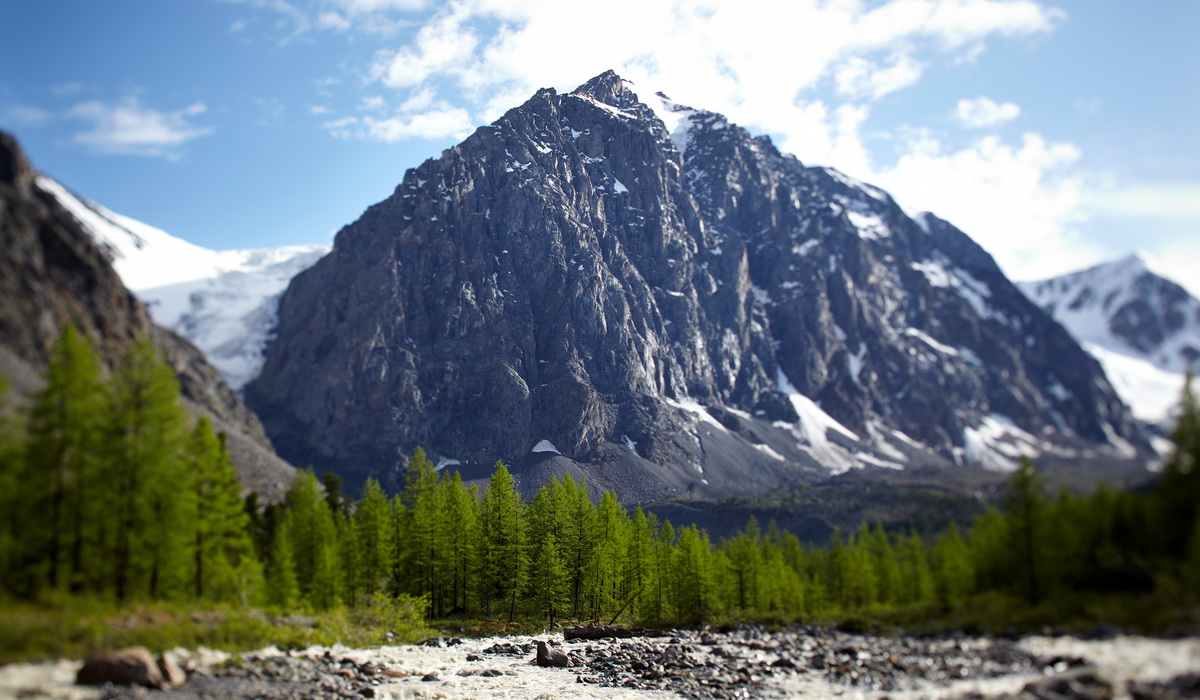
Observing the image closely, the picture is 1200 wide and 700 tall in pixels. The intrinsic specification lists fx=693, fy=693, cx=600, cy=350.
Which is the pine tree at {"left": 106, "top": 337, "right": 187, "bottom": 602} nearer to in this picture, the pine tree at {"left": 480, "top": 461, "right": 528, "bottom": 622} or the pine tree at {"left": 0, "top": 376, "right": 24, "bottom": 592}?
the pine tree at {"left": 0, "top": 376, "right": 24, "bottom": 592}

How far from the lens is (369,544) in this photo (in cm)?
6525

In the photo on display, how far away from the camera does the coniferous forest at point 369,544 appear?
722 inches

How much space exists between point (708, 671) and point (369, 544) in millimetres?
40209

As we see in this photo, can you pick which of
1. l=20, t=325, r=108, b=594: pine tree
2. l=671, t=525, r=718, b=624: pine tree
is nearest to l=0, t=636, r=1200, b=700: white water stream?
l=20, t=325, r=108, b=594: pine tree

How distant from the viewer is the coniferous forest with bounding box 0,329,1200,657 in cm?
1834

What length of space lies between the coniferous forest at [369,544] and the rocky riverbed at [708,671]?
3.64ft

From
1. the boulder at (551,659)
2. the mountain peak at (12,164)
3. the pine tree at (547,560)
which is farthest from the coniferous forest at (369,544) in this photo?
the boulder at (551,659)

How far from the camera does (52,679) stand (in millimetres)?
21453

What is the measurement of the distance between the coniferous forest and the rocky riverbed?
1110mm

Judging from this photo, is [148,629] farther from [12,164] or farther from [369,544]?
[369,544]

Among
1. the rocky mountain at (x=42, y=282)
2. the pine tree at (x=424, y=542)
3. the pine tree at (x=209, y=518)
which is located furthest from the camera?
the pine tree at (x=424, y=542)

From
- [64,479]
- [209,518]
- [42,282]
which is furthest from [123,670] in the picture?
[42,282]

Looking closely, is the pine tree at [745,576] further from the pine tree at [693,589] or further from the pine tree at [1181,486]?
the pine tree at [1181,486]

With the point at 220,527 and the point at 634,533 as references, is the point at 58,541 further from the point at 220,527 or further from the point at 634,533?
the point at 634,533
